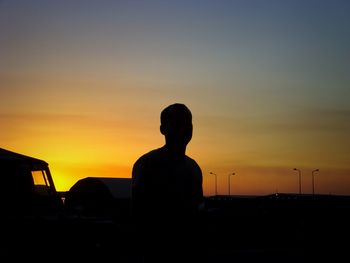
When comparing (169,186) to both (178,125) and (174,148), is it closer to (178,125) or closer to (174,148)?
(174,148)

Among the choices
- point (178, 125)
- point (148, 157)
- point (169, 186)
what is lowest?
point (169, 186)

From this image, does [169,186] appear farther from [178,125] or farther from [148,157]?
[178,125]

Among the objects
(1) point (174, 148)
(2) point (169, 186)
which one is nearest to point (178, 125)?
(1) point (174, 148)

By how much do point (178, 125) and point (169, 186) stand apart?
0.28 meters

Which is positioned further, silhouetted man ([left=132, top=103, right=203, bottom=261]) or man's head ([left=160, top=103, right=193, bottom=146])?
man's head ([left=160, top=103, right=193, bottom=146])

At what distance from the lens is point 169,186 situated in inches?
100.0

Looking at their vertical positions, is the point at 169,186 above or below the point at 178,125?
below

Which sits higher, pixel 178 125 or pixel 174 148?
pixel 178 125

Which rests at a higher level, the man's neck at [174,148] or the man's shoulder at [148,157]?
the man's neck at [174,148]

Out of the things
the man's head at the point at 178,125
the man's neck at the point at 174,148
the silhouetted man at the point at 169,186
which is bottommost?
the silhouetted man at the point at 169,186

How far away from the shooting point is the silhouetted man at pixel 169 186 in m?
2.48

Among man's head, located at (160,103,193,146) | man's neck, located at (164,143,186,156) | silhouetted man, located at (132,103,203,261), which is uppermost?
man's head, located at (160,103,193,146)

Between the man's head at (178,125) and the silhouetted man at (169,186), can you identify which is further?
the man's head at (178,125)

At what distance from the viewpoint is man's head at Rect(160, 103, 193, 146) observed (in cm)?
Result: 260
